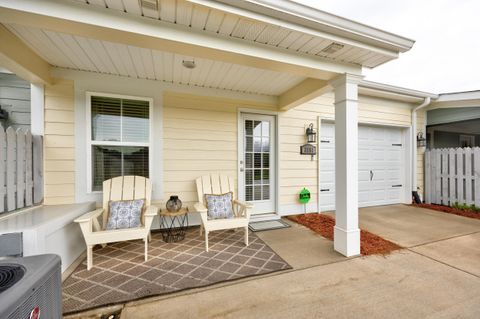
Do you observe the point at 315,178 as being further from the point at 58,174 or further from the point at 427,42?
the point at 427,42

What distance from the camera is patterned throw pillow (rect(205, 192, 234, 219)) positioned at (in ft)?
9.33

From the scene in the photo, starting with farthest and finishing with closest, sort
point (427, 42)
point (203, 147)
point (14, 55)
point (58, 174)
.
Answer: point (427, 42) < point (203, 147) < point (58, 174) < point (14, 55)

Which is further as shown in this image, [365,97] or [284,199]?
[365,97]

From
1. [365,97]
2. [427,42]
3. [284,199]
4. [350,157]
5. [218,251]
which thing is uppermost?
[427,42]

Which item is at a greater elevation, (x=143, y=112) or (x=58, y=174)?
(x=143, y=112)

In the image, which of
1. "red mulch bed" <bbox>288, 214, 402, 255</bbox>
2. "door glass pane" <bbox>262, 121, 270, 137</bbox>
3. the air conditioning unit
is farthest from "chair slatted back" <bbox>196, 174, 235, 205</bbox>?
the air conditioning unit

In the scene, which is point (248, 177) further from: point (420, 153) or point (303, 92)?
point (420, 153)

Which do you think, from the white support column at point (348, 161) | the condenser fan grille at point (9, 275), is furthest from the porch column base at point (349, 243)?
the condenser fan grille at point (9, 275)

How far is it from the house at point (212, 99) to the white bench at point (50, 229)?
455mm

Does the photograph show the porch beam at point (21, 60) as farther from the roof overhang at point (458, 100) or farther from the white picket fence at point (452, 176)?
the white picket fence at point (452, 176)

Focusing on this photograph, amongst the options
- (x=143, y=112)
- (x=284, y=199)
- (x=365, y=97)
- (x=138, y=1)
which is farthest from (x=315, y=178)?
(x=138, y=1)

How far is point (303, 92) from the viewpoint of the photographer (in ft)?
10.1

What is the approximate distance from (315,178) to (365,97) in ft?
7.44

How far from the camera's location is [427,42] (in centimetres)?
541
